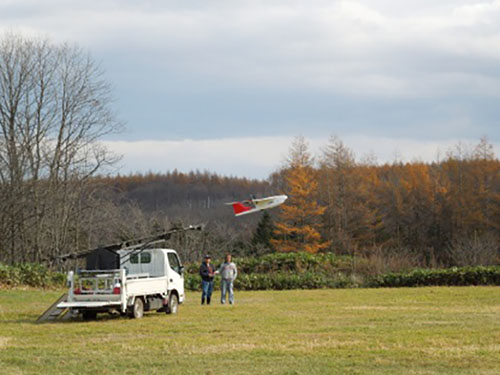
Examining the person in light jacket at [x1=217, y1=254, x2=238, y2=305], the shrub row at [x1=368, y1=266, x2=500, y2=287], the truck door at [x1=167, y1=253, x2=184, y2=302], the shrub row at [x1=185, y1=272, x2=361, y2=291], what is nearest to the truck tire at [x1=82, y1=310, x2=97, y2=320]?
the truck door at [x1=167, y1=253, x2=184, y2=302]

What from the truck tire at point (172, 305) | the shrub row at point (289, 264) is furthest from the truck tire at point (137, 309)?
the shrub row at point (289, 264)

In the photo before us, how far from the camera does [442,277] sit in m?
34.8

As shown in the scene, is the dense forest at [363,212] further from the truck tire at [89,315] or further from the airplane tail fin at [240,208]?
the truck tire at [89,315]

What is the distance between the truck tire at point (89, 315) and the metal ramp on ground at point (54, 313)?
455mm

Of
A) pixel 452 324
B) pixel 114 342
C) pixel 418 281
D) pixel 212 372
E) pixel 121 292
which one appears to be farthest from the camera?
pixel 418 281

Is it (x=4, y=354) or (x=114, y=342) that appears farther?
(x=114, y=342)

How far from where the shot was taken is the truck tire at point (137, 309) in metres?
19.3

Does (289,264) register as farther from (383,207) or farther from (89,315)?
(383,207)

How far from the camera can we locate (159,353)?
1256cm

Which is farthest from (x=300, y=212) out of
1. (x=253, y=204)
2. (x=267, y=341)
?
(x=267, y=341)

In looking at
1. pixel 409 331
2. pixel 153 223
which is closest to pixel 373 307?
pixel 409 331

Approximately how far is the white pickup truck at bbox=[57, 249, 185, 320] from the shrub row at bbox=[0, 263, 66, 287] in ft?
39.4

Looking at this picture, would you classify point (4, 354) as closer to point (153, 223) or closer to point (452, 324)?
point (452, 324)

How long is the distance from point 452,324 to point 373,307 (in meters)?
5.81
